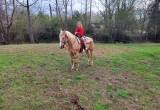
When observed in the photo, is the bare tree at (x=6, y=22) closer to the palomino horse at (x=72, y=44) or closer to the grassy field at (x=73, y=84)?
the grassy field at (x=73, y=84)

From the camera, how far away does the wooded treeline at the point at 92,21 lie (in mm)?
44000

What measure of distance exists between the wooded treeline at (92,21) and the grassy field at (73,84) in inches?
936

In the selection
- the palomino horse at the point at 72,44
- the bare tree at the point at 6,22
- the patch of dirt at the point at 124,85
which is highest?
the bare tree at the point at 6,22

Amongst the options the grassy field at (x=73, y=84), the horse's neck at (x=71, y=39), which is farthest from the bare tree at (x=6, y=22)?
the horse's neck at (x=71, y=39)

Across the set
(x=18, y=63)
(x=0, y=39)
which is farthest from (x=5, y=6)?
(x=18, y=63)

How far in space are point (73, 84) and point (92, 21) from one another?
118 ft

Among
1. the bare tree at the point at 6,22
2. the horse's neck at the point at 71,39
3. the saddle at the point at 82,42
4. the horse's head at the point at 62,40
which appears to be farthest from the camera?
the bare tree at the point at 6,22

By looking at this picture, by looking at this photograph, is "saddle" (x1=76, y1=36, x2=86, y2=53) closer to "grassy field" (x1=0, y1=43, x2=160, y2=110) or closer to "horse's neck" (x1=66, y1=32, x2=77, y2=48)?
"horse's neck" (x1=66, y1=32, x2=77, y2=48)

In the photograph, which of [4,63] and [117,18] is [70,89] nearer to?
[4,63]

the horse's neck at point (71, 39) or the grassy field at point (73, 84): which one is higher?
the horse's neck at point (71, 39)

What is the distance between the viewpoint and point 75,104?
1268cm

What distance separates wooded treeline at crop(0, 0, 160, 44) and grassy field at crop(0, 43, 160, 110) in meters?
23.8

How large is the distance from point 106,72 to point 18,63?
15.4 feet

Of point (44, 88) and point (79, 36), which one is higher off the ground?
point (79, 36)
